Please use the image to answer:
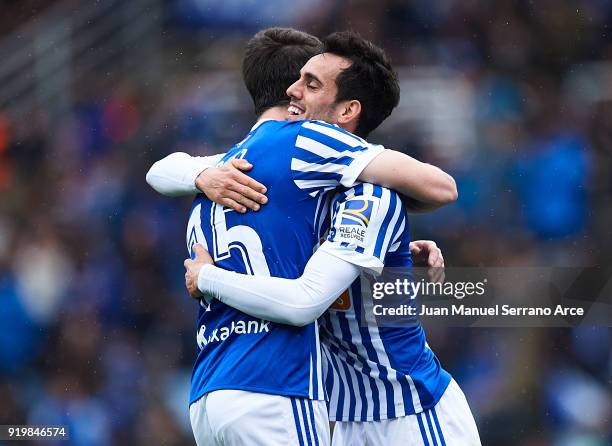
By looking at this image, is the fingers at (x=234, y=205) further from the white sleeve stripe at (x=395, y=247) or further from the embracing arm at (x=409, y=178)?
the white sleeve stripe at (x=395, y=247)

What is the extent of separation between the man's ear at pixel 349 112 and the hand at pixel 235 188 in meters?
0.43

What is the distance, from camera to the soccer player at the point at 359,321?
272cm

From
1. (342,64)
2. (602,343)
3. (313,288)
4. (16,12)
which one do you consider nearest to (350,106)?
(342,64)

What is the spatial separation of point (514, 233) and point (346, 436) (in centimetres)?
450

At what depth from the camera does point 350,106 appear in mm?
3188

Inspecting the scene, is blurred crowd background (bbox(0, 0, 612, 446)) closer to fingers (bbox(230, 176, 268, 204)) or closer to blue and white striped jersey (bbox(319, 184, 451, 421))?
blue and white striped jersey (bbox(319, 184, 451, 421))

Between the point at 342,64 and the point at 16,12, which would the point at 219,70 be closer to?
the point at 16,12

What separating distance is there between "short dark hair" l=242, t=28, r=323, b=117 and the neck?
14 mm

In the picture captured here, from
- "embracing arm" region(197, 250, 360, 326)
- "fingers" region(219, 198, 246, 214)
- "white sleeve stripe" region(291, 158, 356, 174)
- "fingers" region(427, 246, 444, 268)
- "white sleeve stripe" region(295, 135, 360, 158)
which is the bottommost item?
"embracing arm" region(197, 250, 360, 326)

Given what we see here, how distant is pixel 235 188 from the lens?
2838mm

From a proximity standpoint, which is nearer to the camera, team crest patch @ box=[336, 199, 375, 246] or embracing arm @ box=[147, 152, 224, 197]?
team crest patch @ box=[336, 199, 375, 246]

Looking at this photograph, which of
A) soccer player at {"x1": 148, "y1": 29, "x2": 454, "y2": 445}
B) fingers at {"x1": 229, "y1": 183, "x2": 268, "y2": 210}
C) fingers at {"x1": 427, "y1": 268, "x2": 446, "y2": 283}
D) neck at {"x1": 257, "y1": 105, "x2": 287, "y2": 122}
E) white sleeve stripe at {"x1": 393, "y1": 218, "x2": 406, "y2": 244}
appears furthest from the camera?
fingers at {"x1": 427, "y1": 268, "x2": 446, "y2": 283}

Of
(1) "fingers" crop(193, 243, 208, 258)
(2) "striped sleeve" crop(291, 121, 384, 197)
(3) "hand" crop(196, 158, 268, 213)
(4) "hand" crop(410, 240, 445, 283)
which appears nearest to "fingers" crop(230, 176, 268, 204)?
(3) "hand" crop(196, 158, 268, 213)

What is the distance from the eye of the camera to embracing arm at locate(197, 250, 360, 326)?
2.70 m
